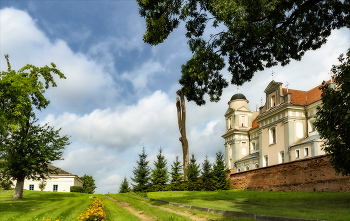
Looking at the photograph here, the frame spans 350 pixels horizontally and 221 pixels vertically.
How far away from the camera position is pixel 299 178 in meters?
24.8

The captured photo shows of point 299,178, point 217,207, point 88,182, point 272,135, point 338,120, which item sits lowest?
point 88,182

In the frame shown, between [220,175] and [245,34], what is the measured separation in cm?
2450

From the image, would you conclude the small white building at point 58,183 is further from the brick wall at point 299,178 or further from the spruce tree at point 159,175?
the brick wall at point 299,178

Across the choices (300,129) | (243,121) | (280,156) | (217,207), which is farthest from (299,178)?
(243,121)

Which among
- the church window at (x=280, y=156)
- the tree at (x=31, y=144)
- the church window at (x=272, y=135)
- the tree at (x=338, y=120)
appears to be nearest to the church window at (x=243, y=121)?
the church window at (x=272, y=135)

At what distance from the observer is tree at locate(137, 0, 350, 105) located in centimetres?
1138

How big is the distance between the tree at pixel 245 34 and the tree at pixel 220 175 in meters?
22.0

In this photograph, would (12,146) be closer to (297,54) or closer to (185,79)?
(185,79)

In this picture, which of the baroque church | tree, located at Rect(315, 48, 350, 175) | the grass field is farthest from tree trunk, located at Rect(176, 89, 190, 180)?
tree, located at Rect(315, 48, 350, 175)

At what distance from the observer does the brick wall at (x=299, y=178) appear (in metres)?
21.6

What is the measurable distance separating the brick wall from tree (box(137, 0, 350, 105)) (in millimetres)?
11252

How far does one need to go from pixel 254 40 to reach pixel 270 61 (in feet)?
5.89

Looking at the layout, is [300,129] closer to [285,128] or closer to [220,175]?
[285,128]

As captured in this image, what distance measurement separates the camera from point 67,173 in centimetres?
7338
